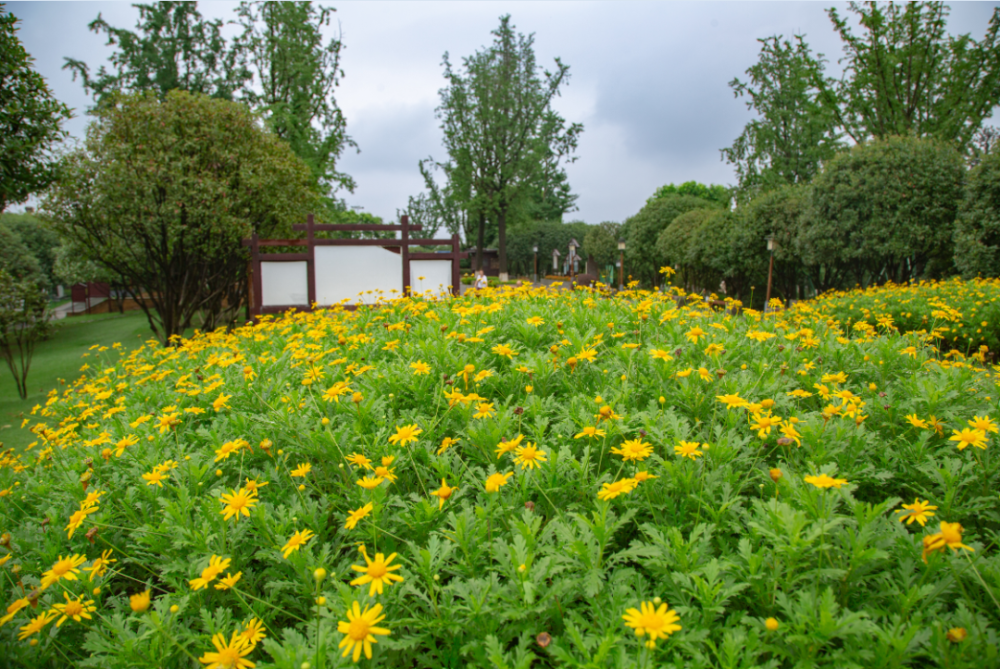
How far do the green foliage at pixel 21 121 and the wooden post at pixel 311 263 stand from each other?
4655 mm

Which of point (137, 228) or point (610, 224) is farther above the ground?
point (610, 224)

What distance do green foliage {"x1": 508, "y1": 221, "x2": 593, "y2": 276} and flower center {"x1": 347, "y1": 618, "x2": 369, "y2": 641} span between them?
51.8 metres

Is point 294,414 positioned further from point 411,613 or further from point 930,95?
point 930,95

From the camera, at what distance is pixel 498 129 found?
31422mm

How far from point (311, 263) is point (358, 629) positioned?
1028cm

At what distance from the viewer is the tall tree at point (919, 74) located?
17.9 m

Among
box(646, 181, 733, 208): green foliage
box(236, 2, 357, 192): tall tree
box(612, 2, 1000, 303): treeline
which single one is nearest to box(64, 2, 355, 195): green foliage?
box(236, 2, 357, 192): tall tree

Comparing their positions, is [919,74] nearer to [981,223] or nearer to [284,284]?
[981,223]

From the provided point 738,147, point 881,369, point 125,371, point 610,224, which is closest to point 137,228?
point 125,371

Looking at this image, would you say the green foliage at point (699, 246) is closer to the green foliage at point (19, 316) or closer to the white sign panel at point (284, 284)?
the white sign panel at point (284, 284)

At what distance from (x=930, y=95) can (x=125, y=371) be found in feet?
82.5

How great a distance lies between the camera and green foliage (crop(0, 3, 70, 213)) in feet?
29.2

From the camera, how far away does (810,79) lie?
20.3m

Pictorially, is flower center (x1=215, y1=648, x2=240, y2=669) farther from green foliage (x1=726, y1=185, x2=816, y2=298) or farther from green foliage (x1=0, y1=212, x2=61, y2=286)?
green foliage (x1=0, y1=212, x2=61, y2=286)
